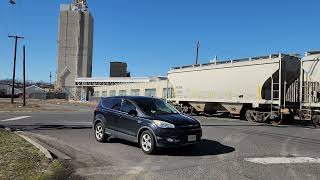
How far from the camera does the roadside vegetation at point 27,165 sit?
357 inches

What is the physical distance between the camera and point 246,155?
40.3 ft

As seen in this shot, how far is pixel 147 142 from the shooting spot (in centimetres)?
1254

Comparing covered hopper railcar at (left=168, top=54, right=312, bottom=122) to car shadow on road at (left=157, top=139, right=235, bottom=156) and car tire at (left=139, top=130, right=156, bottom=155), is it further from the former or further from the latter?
car tire at (left=139, top=130, right=156, bottom=155)

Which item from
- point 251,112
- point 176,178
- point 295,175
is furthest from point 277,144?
point 251,112

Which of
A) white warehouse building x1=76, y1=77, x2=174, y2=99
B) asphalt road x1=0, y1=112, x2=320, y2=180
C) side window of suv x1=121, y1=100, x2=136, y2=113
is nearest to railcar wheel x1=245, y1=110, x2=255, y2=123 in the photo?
white warehouse building x1=76, y1=77, x2=174, y2=99

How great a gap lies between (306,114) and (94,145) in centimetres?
1430

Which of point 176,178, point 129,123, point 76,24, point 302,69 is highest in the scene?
point 76,24

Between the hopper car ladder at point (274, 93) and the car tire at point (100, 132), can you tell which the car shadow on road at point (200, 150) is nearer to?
the car tire at point (100, 132)

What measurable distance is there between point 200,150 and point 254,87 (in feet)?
52.2

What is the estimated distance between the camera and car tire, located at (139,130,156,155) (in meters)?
12.3

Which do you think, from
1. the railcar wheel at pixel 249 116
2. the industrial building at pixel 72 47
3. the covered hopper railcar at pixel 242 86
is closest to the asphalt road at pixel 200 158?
the covered hopper railcar at pixel 242 86

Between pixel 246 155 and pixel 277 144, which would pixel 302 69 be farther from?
pixel 246 155

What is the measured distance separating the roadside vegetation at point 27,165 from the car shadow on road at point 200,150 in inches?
129

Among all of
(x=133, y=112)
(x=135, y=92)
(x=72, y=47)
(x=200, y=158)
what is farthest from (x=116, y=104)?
(x=72, y=47)
